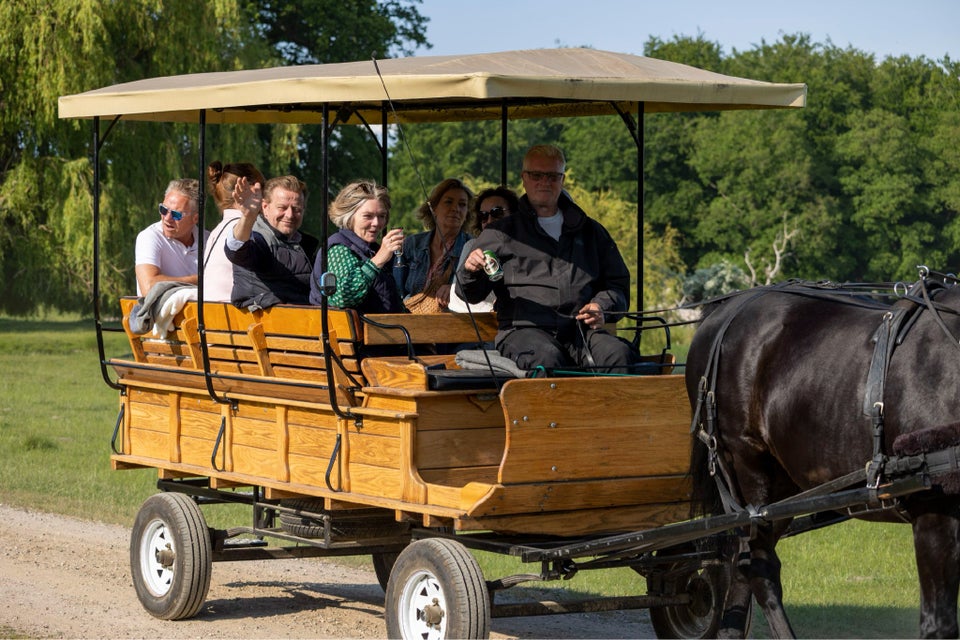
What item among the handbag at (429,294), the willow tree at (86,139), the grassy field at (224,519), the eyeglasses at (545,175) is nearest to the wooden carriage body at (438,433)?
the eyeglasses at (545,175)

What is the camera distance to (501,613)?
565cm

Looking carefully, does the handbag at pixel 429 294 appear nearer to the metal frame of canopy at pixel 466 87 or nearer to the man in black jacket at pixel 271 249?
the man in black jacket at pixel 271 249

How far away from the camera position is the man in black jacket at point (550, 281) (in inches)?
243

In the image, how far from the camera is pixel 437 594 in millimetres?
5625

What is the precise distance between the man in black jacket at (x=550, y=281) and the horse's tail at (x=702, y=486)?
1.78 ft

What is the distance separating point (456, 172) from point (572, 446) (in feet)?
161

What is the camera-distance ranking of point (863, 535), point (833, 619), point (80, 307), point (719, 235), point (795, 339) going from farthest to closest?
point (719, 235), point (80, 307), point (863, 535), point (833, 619), point (795, 339)

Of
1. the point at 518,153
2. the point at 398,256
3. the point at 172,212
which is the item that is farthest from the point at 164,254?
the point at 518,153

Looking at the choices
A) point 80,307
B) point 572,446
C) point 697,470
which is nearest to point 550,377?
point 572,446

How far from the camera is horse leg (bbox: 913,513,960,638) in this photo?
4.73 m

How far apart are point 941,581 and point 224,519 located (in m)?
6.22

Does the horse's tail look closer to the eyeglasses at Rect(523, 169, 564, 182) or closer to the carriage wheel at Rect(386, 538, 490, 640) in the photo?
the carriage wheel at Rect(386, 538, 490, 640)

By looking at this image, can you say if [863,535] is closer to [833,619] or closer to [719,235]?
[833,619]

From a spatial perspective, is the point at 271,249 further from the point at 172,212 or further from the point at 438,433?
the point at 438,433
